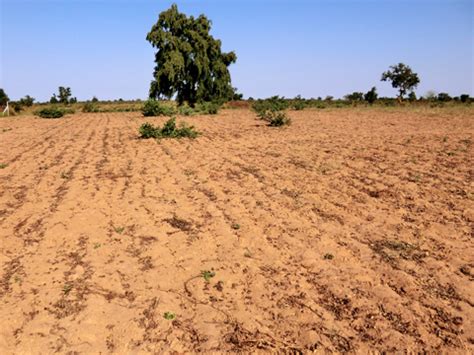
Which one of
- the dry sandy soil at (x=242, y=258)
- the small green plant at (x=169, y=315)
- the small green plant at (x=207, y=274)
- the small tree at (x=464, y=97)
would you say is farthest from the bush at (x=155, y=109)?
the small tree at (x=464, y=97)

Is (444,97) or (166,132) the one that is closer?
(166,132)

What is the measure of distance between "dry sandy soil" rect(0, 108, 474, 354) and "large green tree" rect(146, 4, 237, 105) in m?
27.0

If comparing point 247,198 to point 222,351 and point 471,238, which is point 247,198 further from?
point 222,351

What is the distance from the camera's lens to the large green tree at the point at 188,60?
3347cm

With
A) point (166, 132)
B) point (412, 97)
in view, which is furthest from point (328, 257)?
point (412, 97)

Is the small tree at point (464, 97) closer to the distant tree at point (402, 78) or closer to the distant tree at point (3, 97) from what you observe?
the distant tree at point (402, 78)

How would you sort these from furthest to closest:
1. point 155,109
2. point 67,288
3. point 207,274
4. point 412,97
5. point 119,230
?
point 412,97 → point 155,109 → point 119,230 → point 207,274 → point 67,288

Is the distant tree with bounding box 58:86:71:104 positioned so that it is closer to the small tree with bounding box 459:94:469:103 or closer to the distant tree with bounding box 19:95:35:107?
the distant tree with bounding box 19:95:35:107

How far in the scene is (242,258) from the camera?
4172 mm

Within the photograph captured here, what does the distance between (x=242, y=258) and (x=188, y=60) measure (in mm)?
32275

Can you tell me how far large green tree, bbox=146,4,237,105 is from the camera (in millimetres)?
33469

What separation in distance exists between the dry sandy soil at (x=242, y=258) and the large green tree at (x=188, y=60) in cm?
2696

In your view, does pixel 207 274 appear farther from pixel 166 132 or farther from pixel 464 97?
pixel 464 97

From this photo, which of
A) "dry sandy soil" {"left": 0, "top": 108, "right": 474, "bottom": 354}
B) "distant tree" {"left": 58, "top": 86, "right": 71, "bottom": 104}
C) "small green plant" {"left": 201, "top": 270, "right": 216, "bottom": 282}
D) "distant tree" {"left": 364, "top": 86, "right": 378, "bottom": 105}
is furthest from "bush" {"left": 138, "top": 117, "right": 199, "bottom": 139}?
"distant tree" {"left": 58, "top": 86, "right": 71, "bottom": 104}
